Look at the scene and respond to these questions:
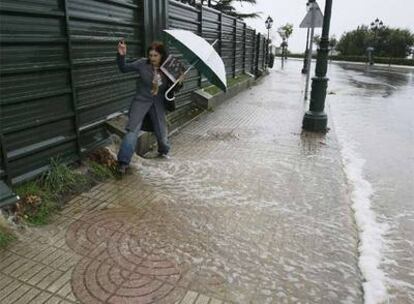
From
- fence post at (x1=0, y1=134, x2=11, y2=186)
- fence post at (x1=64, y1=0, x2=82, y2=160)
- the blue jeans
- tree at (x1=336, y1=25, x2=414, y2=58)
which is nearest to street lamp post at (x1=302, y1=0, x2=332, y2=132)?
the blue jeans

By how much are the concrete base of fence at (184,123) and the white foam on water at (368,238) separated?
323 centimetres

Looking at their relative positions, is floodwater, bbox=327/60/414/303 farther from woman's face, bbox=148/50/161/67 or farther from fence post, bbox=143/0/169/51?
fence post, bbox=143/0/169/51

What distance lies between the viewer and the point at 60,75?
478cm

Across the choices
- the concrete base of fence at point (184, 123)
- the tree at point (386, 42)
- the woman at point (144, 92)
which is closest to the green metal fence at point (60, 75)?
the concrete base of fence at point (184, 123)

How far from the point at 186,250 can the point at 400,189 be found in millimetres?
3646

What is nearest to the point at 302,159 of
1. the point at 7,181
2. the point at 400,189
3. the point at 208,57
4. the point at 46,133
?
the point at 400,189

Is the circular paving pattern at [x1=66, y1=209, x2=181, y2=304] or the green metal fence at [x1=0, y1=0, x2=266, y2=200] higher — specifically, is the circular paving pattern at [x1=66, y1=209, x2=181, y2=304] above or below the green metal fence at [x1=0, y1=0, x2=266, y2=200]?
below

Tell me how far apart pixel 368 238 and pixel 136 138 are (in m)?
3.08

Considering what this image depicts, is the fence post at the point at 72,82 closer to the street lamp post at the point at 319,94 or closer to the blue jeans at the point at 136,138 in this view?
the blue jeans at the point at 136,138

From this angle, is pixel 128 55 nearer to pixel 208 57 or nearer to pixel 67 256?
pixel 208 57

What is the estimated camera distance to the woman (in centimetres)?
534

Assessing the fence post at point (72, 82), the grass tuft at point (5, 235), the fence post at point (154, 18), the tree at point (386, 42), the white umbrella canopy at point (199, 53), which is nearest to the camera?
the grass tuft at point (5, 235)

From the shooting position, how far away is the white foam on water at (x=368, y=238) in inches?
133

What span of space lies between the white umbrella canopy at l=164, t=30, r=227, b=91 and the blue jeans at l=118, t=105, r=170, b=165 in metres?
0.90
